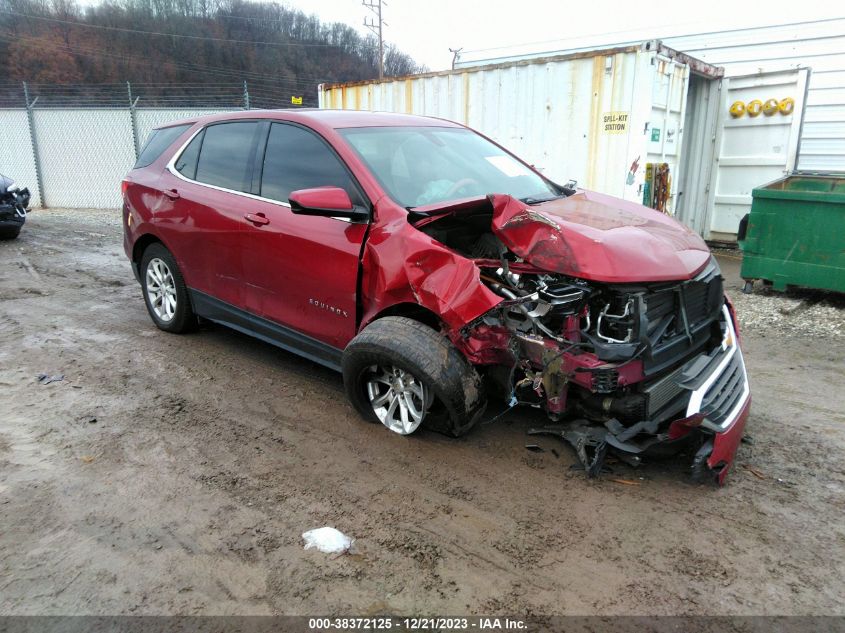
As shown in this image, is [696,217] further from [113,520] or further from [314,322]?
[113,520]

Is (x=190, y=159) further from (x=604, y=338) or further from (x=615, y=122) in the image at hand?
(x=615, y=122)

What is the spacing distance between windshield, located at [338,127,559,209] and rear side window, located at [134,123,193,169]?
2088 millimetres

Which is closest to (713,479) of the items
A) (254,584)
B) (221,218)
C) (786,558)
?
(786,558)

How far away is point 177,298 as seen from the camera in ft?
16.9

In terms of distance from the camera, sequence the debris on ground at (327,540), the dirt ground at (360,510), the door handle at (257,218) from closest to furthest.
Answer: the dirt ground at (360,510)
the debris on ground at (327,540)
the door handle at (257,218)

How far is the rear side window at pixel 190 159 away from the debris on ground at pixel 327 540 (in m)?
3.14

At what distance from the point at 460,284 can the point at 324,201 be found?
0.95 m

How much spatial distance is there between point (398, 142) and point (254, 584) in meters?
2.78

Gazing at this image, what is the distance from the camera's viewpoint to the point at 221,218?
14.5 feet

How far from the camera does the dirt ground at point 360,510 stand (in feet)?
8.03

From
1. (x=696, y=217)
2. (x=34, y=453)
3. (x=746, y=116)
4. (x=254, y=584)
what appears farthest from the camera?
(x=696, y=217)

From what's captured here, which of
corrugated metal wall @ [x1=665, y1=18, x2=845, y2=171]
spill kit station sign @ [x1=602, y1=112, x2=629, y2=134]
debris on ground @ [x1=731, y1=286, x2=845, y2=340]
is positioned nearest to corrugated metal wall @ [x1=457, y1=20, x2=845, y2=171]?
corrugated metal wall @ [x1=665, y1=18, x2=845, y2=171]

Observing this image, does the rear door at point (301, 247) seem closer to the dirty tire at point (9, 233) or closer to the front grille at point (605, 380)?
the front grille at point (605, 380)

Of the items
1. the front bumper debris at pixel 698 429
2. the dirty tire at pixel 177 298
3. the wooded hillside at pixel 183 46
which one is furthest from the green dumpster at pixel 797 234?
the wooded hillside at pixel 183 46
